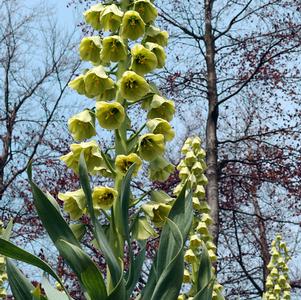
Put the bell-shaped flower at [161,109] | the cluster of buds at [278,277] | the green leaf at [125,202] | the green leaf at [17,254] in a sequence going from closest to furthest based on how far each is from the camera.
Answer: the green leaf at [17,254] → the green leaf at [125,202] → the bell-shaped flower at [161,109] → the cluster of buds at [278,277]

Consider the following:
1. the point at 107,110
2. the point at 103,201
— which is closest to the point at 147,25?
the point at 107,110

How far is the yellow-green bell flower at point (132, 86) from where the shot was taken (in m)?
2.44

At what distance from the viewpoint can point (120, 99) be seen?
8.16 feet

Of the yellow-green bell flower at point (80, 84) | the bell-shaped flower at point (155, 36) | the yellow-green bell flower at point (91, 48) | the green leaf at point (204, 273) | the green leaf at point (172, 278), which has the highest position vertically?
the bell-shaped flower at point (155, 36)

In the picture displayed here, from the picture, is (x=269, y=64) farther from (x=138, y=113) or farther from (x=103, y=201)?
(x=103, y=201)

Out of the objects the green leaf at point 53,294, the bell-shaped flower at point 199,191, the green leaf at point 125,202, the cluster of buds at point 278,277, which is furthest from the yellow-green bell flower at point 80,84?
the cluster of buds at point 278,277

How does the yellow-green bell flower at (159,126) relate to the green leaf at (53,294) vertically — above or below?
above

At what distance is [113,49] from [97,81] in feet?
0.56

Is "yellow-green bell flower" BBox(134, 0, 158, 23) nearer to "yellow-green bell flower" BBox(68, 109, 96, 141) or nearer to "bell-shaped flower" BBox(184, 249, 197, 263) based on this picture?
"yellow-green bell flower" BBox(68, 109, 96, 141)

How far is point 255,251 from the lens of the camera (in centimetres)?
1551

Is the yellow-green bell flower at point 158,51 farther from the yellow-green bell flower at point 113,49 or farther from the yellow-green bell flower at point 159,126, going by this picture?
the yellow-green bell flower at point 159,126

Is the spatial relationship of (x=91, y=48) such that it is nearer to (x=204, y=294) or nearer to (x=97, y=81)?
(x=97, y=81)

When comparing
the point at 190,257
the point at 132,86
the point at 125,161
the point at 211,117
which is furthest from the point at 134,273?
the point at 211,117

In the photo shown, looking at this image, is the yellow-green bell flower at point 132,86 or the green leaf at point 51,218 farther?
the yellow-green bell flower at point 132,86
